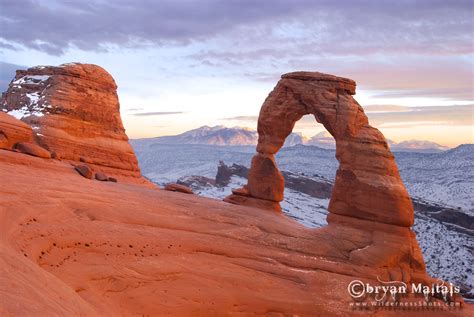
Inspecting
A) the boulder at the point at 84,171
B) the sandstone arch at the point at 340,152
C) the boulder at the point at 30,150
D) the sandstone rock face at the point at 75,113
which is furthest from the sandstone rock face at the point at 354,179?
the sandstone rock face at the point at 75,113

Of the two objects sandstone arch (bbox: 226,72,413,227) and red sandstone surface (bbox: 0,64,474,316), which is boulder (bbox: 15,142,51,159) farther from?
sandstone arch (bbox: 226,72,413,227)

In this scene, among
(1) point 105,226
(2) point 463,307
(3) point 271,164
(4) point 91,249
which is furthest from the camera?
(3) point 271,164

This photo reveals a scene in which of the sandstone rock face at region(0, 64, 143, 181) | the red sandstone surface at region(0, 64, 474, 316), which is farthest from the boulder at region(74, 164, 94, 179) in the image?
the sandstone rock face at region(0, 64, 143, 181)

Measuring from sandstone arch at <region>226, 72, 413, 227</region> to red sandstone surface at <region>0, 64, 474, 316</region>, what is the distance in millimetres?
46

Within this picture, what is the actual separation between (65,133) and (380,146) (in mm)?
17177

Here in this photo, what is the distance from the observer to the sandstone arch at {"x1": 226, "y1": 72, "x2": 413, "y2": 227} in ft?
59.0

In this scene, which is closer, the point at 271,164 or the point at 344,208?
the point at 344,208

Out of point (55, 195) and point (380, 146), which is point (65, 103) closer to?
point (55, 195)

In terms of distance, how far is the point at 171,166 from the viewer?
127m

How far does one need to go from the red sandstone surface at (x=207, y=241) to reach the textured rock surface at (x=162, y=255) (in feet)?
0.12

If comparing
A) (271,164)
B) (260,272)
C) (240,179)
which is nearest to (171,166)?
(240,179)

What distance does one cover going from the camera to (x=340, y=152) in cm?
1923

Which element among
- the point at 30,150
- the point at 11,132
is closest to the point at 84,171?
the point at 30,150

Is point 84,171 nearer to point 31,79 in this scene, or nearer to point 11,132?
point 11,132
